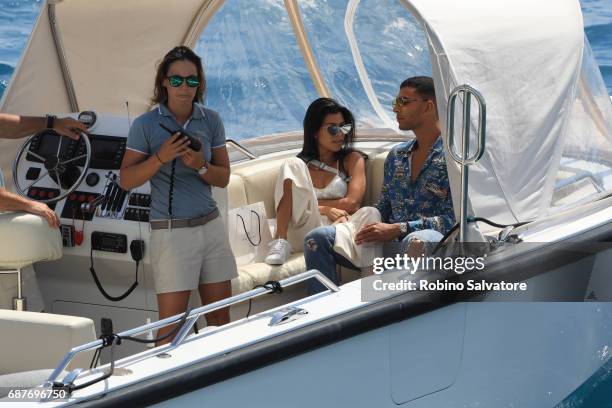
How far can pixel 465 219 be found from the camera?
435 centimetres

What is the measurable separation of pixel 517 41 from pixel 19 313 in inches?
90.3

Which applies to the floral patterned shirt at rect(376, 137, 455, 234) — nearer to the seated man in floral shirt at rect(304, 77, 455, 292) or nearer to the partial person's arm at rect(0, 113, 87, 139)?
the seated man in floral shirt at rect(304, 77, 455, 292)

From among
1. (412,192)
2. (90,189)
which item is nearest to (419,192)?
(412,192)

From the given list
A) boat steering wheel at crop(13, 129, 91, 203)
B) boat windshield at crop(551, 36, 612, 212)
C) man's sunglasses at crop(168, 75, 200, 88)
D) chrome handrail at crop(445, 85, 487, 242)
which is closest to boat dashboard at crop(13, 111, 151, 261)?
boat steering wheel at crop(13, 129, 91, 203)

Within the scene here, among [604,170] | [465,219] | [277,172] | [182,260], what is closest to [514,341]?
[465,219]

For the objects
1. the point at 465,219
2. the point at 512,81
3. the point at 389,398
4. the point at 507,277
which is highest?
the point at 512,81

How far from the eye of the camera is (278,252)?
549cm

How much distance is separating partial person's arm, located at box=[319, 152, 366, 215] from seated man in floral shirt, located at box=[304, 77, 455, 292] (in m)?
0.54

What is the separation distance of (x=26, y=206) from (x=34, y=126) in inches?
24.3

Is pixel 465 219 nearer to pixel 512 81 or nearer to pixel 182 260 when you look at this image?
pixel 512 81

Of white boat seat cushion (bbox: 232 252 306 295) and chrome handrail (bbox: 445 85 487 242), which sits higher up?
chrome handrail (bbox: 445 85 487 242)

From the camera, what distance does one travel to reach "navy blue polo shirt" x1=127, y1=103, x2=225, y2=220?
4.67m

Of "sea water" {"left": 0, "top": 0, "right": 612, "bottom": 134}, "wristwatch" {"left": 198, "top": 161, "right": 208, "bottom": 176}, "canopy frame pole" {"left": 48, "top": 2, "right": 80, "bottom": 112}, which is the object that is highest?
"canopy frame pole" {"left": 48, "top": 2, "right": 80, "bottom": 112}

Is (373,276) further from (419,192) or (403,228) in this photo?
(419,192)
